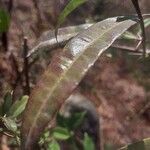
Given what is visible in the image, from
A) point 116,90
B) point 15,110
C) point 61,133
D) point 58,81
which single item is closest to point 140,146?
point 58,81

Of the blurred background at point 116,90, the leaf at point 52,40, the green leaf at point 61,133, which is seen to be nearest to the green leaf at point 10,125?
Result: the leaf at point 52,40

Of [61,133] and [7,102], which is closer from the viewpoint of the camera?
[7,102]

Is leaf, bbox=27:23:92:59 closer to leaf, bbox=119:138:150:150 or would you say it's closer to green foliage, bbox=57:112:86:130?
leaf, bbox=119:138:150:150

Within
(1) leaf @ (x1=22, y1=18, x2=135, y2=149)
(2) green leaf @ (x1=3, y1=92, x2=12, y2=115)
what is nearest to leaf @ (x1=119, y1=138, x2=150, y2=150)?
(1) leaf @ (x1=22, y1=18, x2=135, y2=149)

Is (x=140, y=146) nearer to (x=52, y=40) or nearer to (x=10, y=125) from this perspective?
(x=10, y=125)

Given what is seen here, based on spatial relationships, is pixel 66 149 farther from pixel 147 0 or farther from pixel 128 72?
pixel 128 72

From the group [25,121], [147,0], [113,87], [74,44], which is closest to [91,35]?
[74,44]
